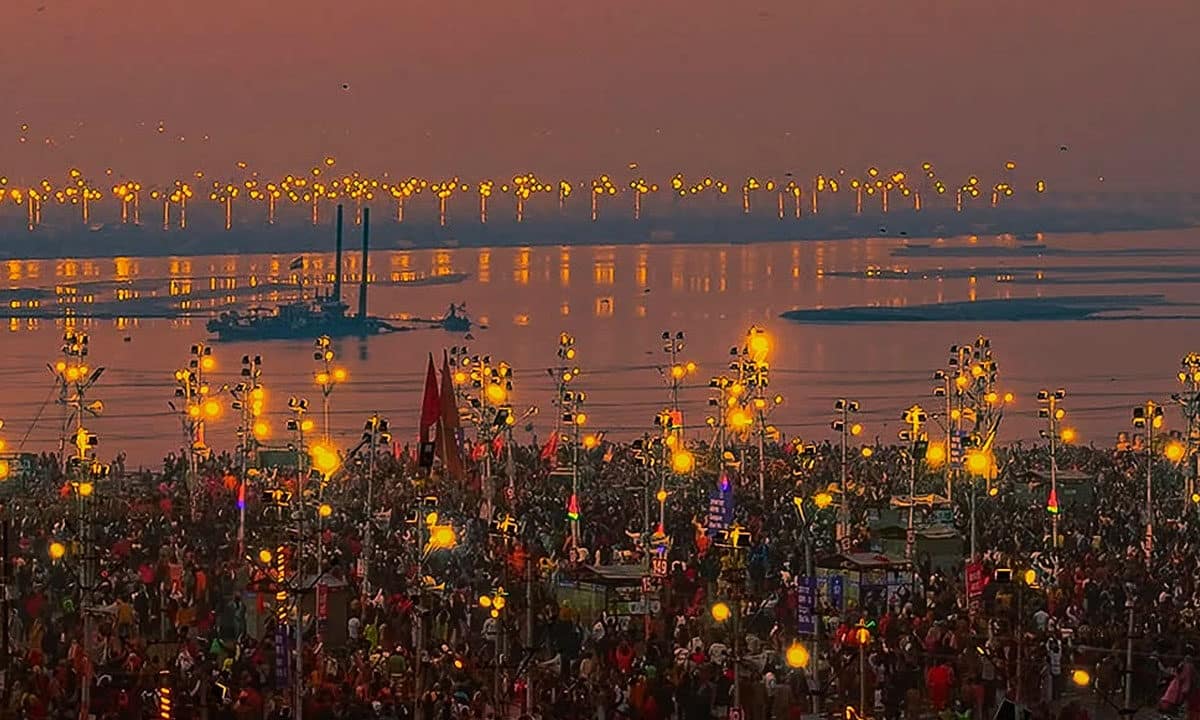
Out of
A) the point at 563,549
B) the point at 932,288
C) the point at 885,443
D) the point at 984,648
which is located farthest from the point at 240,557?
the point at 932,288

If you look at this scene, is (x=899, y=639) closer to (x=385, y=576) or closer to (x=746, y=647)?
(x=746, y=647)

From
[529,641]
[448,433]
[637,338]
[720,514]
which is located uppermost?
[637,338]

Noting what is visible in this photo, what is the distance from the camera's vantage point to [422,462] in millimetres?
26922

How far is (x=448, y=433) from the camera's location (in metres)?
33.1

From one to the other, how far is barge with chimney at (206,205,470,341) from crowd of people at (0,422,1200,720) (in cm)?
7160

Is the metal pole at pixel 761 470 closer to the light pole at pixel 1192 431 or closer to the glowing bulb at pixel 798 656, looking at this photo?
the light pole at pixel 1192 431

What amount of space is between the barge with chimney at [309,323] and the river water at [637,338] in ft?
4.29

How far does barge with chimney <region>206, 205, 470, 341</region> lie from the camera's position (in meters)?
106

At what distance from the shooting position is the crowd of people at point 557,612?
19.5 meters

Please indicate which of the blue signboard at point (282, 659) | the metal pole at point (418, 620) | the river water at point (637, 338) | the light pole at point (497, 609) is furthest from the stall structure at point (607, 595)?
the river water at point (637, 338)

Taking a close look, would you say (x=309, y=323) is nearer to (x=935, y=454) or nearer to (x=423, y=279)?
(x=423, y=279)

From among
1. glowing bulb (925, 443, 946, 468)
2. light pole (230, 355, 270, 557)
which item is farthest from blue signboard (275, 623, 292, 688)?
glowing bulb (925, 443, 946, 468)

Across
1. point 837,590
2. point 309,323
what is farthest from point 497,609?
point 309,323

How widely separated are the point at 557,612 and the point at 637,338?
78.8 m
